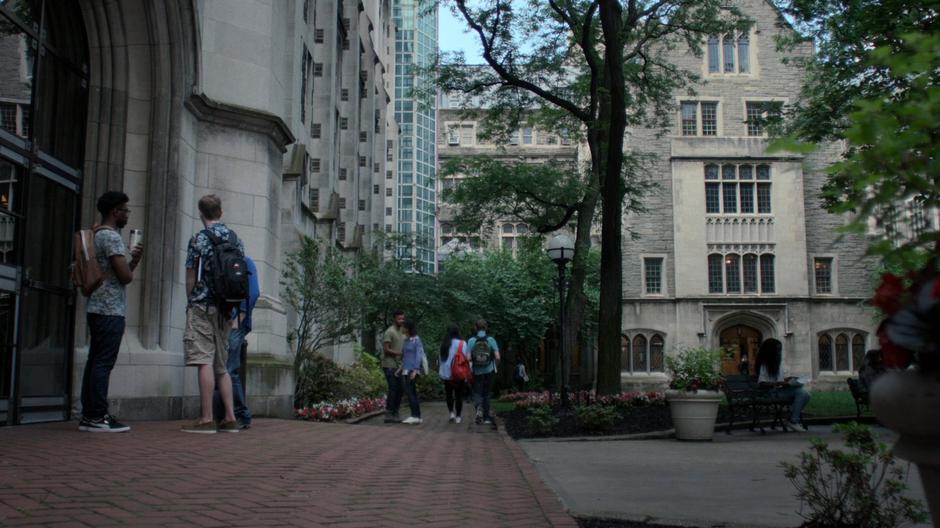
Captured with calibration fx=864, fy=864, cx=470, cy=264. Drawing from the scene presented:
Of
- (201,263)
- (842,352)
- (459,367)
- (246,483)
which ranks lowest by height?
(246,483)

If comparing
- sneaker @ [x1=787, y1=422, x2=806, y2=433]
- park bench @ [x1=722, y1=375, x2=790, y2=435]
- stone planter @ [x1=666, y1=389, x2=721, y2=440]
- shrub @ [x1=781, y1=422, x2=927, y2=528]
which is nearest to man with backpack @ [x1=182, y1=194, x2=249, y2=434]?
shrub @ [x1=781, y1=422, x2=927, y2=528]

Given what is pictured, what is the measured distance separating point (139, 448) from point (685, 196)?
141 ft

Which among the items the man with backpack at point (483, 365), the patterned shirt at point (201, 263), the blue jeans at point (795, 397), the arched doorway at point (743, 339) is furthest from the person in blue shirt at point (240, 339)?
the arched doorway at point (743, 339)

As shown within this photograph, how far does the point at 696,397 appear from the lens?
11.4 metres

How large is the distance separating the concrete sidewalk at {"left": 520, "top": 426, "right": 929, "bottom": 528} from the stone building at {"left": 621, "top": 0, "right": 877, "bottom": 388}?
35.6 meters

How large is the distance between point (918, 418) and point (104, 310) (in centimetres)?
685

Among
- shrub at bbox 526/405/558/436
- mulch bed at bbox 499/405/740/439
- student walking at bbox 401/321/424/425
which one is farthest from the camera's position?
student walking at bbox 401/321/424/425

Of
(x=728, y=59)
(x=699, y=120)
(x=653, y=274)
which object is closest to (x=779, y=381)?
(x=653, y=274)

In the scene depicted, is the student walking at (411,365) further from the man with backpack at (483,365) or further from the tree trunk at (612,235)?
Answer: the tree trunk at (612,235)

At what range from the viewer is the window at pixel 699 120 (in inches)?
1881

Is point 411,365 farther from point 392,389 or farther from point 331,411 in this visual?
point 331,411

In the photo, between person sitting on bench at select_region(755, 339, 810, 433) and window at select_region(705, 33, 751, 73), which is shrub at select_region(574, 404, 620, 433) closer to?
person sitting on bench at select_region(755, 339, 810, 433)

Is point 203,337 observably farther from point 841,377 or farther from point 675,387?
point 841,377

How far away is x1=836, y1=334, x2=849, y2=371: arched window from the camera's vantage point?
45406 millimetres
